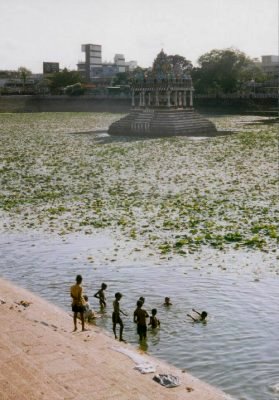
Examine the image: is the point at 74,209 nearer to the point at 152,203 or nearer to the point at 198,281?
the point at 152,203

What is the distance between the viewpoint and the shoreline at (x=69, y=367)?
1117cm

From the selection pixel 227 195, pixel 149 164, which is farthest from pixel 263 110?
pixel 227 195

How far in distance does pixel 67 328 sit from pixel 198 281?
5341mm

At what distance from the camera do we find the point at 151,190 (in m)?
34.1

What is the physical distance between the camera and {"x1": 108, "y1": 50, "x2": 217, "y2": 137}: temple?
228 ft

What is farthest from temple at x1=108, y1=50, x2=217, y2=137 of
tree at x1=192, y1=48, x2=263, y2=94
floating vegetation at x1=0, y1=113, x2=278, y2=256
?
tree at x1=192, y1=48, x2=263, y2=94

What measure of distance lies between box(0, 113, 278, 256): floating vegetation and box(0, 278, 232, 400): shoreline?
7686 millimetres

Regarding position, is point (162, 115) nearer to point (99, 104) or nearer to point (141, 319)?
point (99, 104)

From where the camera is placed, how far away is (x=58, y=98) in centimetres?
12788

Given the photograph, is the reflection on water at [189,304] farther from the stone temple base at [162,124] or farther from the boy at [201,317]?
the stone temple base at [162,124]

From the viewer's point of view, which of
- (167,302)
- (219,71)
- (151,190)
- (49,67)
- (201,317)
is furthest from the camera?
(49,67)

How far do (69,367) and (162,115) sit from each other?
60.4m

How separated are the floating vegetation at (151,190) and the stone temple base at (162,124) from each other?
269 inches

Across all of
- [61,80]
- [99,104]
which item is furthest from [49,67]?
[99,104]
